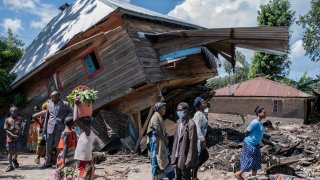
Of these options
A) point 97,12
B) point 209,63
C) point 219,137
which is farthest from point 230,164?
point 97,12

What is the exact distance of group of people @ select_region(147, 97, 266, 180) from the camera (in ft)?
19.2

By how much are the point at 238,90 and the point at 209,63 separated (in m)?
16.3

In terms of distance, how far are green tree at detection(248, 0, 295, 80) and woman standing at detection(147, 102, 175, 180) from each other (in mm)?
26775

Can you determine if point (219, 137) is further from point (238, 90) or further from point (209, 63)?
point (238, 90)

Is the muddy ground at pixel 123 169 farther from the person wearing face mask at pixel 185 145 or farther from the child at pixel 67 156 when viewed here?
the person wearing face mask at pixel 185 145

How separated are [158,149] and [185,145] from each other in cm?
63

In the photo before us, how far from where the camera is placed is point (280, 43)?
29.6 feet

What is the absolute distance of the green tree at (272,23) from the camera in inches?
1220

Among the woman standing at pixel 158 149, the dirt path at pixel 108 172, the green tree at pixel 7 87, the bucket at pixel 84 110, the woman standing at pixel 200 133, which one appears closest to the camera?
the bucket at pixel 84 110

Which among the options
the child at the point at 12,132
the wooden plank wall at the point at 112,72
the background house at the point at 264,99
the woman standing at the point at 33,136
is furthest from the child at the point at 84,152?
the background house at the point at 264,99

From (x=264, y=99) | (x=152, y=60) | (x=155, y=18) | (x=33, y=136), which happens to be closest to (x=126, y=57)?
(x=152, y=60)

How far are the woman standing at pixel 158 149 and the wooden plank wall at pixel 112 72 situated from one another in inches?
180

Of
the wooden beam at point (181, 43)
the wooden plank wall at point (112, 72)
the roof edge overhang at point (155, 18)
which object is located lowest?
the wooden plank wall at point (112, 72)

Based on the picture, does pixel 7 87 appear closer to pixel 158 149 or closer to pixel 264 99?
pixel 158 149
